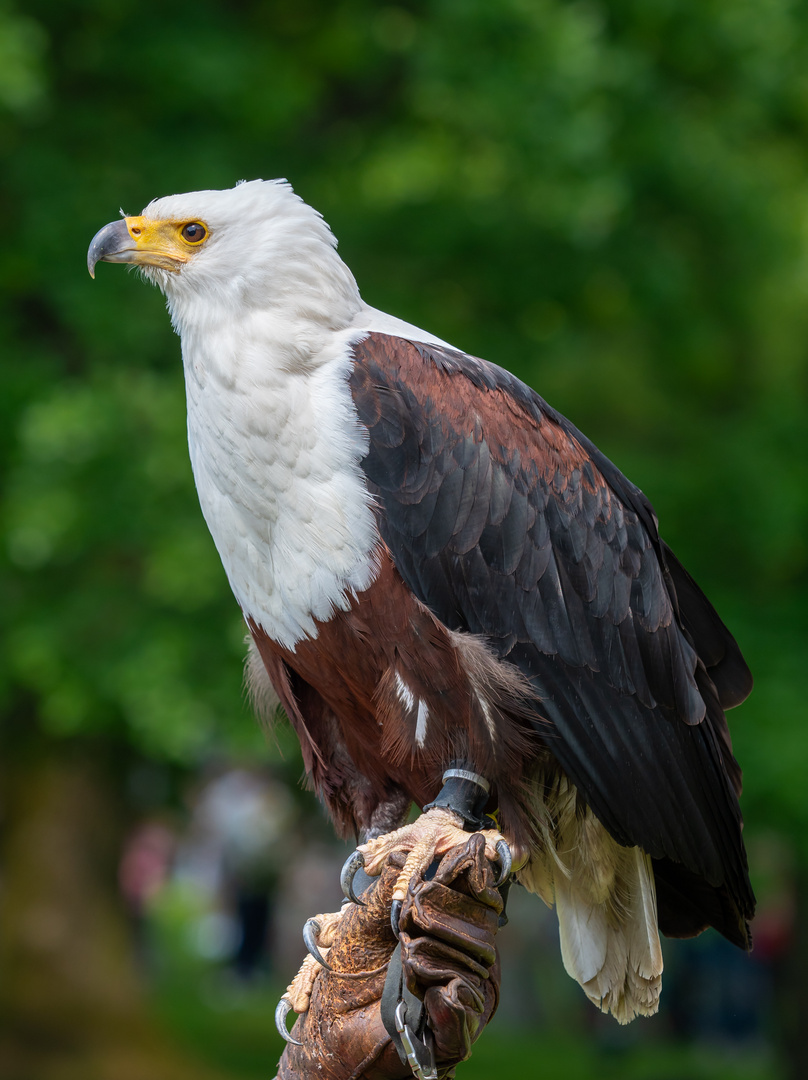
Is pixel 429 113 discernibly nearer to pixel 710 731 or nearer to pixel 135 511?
pixel 135 511

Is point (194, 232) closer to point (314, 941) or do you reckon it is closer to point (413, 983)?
point (314, 941)

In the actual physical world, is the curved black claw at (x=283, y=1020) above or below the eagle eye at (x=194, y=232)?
below

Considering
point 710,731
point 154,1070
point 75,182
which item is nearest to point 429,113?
point 75,182

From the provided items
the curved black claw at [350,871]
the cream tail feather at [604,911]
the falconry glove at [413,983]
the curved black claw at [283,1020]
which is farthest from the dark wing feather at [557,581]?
the curved black claw at [283,1020]

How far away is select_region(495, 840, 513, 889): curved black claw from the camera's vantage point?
3.29 m

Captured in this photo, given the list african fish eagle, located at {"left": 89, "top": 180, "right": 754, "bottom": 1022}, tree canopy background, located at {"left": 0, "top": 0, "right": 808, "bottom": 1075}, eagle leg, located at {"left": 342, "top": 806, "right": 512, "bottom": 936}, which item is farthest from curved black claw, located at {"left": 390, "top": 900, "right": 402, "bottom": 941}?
tree canopy background, located at {"left": 0, "top": 0, "right": 808, "bottom": 1075}

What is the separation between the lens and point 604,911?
3.83 metres

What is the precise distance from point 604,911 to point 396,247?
519 centimetres

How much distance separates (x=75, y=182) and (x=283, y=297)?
4.50 meters

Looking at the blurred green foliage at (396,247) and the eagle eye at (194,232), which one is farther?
the blurred green foliage at (396,247)

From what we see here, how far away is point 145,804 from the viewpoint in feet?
36.7

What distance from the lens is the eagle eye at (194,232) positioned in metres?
3.73

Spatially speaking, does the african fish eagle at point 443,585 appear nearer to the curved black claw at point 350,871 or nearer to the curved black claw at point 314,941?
the curved black claw at point 350,871

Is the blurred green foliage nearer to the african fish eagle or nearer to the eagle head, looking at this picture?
the eagle head
